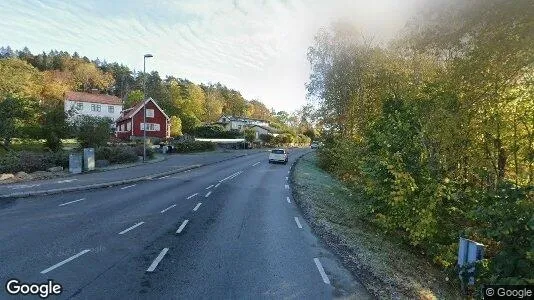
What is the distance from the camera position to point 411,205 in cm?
1209

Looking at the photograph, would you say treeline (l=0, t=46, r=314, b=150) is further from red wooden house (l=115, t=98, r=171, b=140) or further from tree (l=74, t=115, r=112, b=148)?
red wooden house (l=115, t=98, r=171, b=140)

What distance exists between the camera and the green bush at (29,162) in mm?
23672

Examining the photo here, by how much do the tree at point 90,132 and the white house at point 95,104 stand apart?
143 feet

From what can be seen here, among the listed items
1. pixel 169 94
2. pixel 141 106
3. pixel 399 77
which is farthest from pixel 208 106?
pixel 399 77

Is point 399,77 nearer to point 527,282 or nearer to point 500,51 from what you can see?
point 500,51

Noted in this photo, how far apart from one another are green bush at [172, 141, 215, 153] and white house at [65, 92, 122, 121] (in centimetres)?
3007

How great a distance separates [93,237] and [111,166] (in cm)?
2167

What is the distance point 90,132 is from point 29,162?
33.6 feet

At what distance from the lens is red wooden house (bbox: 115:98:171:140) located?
213 feet

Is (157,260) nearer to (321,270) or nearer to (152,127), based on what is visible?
(321,270)

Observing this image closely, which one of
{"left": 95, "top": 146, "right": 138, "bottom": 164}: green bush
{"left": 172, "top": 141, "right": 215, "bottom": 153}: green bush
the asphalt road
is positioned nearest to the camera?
the asphalt road

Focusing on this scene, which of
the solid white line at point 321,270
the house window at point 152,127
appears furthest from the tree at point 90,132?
the house window at point 152,127

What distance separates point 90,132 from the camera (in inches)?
1372

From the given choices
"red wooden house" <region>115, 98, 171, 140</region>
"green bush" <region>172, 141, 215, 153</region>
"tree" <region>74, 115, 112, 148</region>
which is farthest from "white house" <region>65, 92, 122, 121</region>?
"tree" <region>74, 115, 112, 148</region>
